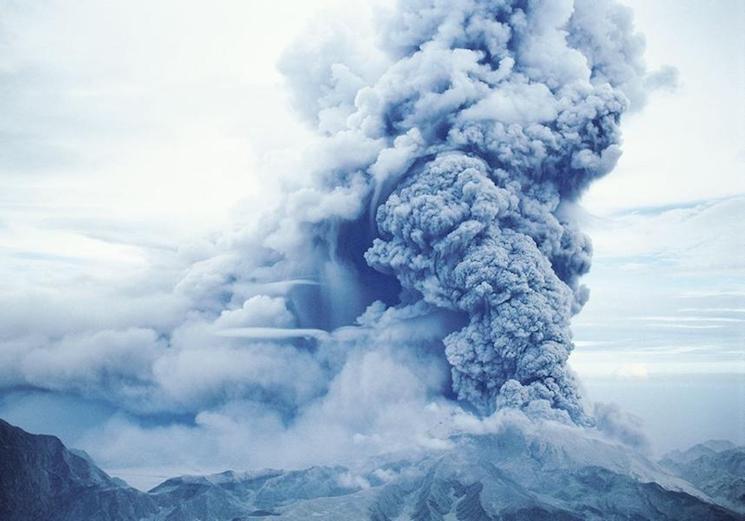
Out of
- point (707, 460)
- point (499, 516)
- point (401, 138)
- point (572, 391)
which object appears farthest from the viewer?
point (499, 516)

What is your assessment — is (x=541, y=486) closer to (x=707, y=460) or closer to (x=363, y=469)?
(x=707, y=460)

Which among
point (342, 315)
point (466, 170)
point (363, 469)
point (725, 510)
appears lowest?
point (725, 510)

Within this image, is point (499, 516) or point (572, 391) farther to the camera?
point (499, 516)

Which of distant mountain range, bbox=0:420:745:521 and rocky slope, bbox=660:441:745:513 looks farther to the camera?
rocky slope, bbox=660:441:745:513

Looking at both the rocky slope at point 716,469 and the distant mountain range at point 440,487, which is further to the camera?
the rocky slope at point 716,469

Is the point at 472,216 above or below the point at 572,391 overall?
above

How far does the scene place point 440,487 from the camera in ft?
110

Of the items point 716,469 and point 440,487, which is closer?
point 716,469

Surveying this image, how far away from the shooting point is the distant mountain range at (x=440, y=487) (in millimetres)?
22688

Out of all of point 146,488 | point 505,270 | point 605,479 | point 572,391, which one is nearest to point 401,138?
point 505,270

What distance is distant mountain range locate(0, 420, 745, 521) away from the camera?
22.7 metres

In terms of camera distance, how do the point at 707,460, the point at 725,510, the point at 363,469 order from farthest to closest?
the point at 707,460 → the point at 363,469 → the point at 725,510

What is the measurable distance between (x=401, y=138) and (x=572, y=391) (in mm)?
8387

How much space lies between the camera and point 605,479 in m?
29.3
